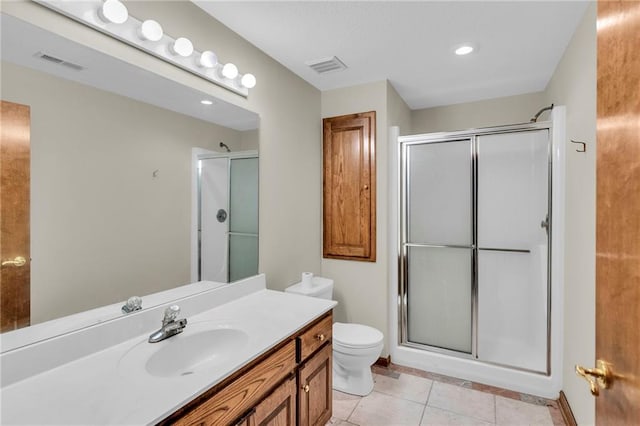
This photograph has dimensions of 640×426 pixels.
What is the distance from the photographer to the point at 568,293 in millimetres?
2023

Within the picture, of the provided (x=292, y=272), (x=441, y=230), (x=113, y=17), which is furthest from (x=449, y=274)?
(x=113, y=17)

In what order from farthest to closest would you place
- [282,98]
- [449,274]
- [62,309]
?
[449,274]
[282,98]
[62,309]

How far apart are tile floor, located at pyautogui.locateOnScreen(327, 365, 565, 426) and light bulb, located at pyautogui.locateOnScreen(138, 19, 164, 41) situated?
91.2 inches

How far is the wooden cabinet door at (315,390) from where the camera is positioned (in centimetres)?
147

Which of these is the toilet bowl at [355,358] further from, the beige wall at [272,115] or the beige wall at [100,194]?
the beige wall at [100,194]

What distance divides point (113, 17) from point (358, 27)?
1.28 metres

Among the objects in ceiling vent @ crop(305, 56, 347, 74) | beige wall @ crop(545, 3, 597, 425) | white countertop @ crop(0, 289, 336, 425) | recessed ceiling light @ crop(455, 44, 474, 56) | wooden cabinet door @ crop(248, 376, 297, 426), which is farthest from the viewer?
ceiling vent @ crop(305, 56, 347, 74)

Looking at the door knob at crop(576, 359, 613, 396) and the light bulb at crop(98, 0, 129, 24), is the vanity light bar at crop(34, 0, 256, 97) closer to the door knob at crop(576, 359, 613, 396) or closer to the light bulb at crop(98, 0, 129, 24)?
the light bulb at crop(98, 0, 129, 24)

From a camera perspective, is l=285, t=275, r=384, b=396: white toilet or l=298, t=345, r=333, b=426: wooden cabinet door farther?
l=285, t=275, r=384, b=396: white toilet

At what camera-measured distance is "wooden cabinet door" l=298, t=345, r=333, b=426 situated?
1469 mm

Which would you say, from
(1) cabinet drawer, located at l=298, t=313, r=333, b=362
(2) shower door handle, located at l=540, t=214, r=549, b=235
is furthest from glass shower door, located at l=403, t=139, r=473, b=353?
(1) cabinet drawer, located at l=298, t=313, r=333, b=362

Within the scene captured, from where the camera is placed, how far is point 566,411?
1960mm

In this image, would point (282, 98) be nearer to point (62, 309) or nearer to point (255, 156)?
point (255, 156)

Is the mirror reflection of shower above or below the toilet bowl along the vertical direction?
above
